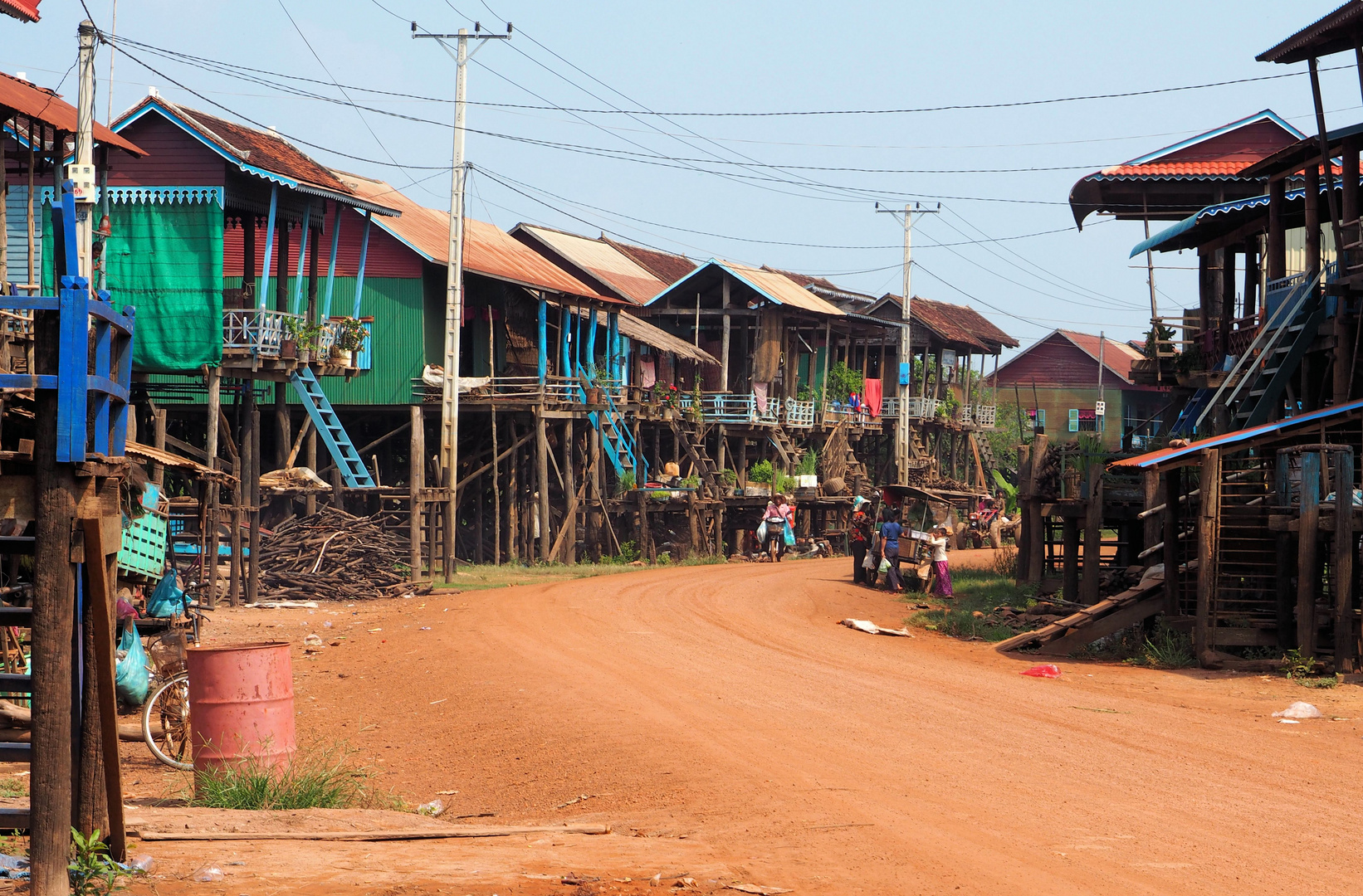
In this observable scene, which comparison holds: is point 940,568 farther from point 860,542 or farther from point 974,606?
point 860,542

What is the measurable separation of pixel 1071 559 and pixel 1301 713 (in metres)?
8.85

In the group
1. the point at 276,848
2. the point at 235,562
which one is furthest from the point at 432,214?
the point at 276,848

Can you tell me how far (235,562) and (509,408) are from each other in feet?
32.7

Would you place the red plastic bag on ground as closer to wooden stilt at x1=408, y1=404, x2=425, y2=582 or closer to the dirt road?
the dirt road

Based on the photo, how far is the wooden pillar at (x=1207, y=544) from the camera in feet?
48.8

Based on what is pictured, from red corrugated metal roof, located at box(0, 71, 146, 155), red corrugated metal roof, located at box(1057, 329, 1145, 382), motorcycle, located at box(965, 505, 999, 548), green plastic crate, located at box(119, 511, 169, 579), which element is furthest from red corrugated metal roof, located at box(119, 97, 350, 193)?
red corrugated metal roof, located at box(1057, 329, 1145, 382)

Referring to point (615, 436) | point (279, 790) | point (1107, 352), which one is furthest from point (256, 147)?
point (1107, 352)

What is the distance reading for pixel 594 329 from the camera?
34.7m

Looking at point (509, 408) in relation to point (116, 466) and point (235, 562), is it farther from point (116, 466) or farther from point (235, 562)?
point (116, 466)

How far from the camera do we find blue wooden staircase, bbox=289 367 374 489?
25.2 m

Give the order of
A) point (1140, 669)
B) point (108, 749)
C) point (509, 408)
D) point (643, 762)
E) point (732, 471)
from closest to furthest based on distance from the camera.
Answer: point (108, 749) < point (643, 762) < point (1140, 669) < point (509, 408) < point (732, 471)

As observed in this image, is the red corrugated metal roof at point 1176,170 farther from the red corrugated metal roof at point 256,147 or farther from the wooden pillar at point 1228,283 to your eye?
the red corrugated metal roof at point 256,147

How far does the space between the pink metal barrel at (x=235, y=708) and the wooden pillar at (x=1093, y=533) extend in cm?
1206

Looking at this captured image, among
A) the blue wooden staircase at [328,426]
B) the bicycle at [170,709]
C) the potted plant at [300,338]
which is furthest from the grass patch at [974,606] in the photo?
the potted plant at [300,338]
